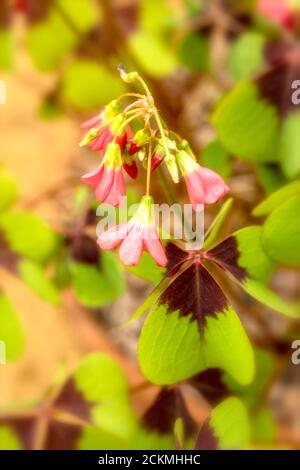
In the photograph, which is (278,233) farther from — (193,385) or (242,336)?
(193,385)

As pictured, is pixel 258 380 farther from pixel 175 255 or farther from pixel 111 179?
pixel 111 179

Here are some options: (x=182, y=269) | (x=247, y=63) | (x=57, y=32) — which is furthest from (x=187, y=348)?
(x=57, y=32)

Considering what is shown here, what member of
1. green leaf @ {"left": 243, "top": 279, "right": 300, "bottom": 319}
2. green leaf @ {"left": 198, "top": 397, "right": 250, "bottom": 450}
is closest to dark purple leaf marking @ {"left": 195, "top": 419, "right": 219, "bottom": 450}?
green leaf @ {"left": 198, "top": 397, "right": 250, "bottom": 450}

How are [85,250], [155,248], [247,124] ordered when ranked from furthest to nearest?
[85,250], [247,124], [155,248]

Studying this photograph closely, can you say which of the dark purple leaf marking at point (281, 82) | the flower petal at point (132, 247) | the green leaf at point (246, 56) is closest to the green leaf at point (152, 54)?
the green leaf at point (246, 56)

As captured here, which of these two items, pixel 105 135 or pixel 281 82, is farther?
Answer: pixel 281 82
